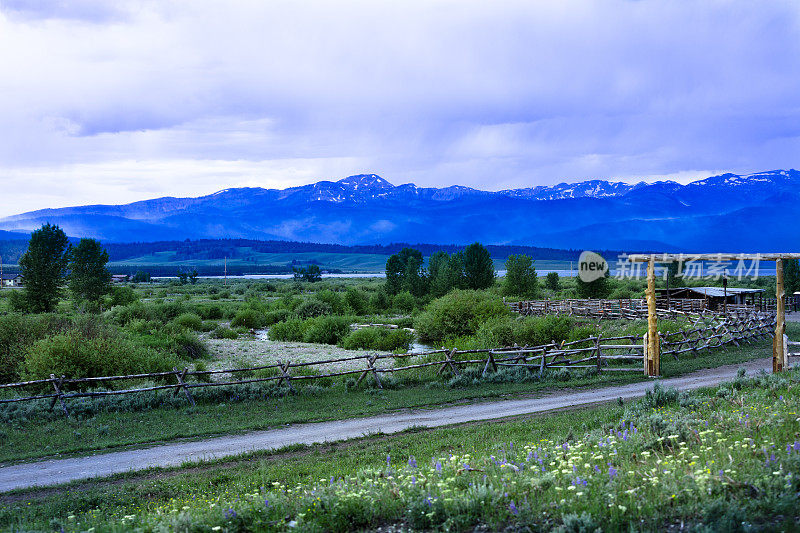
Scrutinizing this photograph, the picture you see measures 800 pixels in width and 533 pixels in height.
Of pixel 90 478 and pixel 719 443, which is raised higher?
pixel 719 443

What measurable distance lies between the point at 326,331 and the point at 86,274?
27.2 metres

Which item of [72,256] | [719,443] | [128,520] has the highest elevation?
[72,256]

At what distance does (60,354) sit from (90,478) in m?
10.2

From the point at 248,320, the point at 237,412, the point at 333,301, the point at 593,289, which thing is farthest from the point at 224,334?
the point at 593,289

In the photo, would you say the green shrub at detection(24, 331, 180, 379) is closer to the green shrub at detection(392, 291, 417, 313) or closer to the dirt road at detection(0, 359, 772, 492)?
the dirt road at detection(0, 359, 772, 492)

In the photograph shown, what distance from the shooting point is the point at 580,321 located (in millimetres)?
42875

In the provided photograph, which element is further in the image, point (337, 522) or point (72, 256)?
point (72, 256)

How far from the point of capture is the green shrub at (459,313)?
37.9 metres

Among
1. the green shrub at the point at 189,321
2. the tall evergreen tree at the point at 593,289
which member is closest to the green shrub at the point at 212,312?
the green shrub at the point at 189,321

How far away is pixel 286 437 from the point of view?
13383 mm

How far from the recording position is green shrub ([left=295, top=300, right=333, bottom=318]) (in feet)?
168

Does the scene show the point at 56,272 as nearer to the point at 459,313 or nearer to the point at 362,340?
the point at 362,340

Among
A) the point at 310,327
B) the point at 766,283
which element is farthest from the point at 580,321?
the point at 766,283

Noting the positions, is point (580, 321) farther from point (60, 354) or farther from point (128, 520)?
point (128, 520)
